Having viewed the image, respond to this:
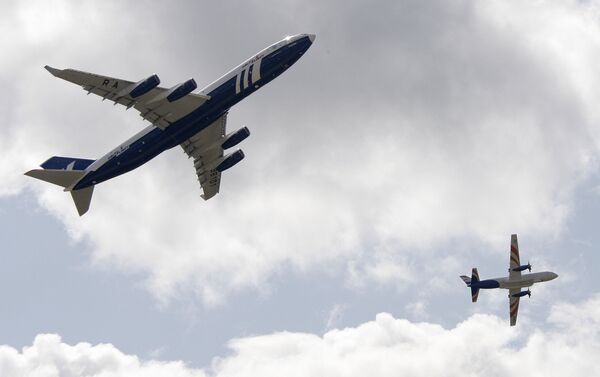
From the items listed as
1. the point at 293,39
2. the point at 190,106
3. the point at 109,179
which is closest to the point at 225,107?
the point at 190,106

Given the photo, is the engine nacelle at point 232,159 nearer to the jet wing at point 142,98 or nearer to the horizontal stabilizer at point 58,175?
the jet wing at point 142,98

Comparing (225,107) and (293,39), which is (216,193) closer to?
(225,107)

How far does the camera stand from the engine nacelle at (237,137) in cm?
9569

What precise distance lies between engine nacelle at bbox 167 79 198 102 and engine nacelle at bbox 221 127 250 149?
45.9 feet

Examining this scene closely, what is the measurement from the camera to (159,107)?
84312mm

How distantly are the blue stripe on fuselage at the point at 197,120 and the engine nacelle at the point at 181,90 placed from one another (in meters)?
3.23

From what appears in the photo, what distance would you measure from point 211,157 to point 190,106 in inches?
592

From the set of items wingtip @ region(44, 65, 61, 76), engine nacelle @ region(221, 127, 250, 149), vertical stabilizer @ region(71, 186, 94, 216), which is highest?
engine nacelle @ region(221, 127, 250, 149)

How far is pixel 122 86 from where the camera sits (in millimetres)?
81688

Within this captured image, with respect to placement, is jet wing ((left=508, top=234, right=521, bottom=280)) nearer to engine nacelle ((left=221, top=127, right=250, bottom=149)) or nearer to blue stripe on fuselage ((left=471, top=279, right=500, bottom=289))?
blue stripe on fuselage ((left=471, top=279, right=500, bottom=289))

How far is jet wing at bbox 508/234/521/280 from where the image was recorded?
124 metres

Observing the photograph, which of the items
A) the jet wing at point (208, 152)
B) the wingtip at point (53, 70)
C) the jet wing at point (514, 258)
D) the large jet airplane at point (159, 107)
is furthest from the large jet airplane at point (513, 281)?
the wingtip at point (53, 70)

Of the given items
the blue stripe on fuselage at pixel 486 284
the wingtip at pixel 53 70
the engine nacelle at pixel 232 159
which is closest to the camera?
the wingtip at pixel 53 70

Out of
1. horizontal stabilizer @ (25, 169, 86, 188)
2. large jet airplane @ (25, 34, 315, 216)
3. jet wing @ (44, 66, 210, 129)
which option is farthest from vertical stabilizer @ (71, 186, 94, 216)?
jet wing @ (44, 66, 210, 129)
